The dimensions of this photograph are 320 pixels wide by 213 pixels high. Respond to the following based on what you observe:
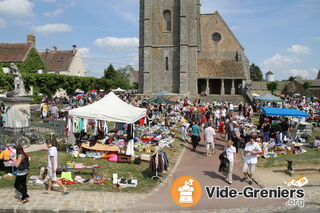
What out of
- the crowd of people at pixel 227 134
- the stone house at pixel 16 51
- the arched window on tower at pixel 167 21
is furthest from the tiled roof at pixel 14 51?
the arched window on tower at pixel 167 21

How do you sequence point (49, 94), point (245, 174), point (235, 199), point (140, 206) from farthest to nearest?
point (49, 94)
point (245, 174)
point (235, 199)
point (140, 206)

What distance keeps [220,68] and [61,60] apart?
31763 millimetres

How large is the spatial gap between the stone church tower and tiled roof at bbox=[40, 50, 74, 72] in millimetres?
21383

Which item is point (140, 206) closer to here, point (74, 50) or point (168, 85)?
point (168, 85)

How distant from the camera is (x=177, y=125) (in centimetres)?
1891

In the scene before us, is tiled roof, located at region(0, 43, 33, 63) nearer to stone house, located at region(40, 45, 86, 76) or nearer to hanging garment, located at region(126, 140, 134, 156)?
stone house, located at region(40, 45, 86, 76)

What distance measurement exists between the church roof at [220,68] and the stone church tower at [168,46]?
3.76 metres

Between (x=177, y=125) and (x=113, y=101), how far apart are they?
7.95 m

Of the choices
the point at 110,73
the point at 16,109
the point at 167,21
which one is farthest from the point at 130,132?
the point at 110,73

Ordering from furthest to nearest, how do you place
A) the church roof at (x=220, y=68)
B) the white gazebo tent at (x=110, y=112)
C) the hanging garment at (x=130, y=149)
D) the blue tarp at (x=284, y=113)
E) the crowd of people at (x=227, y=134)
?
1. the church roof at (x=220, y=68)
2. the blue tarp at (x=284, y=113)
3. the white gazebo tent at (x=110, y=112)
4. the hanging garment at (x=130, y=149)
5. the crowd of people at (x=227, y=134)

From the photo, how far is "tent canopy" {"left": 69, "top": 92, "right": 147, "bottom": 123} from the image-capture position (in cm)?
1087

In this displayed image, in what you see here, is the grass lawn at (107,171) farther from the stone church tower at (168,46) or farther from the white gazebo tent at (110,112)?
the stone church tower at (168,46)

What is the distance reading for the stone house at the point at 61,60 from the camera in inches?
1944

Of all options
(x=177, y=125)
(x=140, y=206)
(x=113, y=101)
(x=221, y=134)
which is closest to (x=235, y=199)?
(x=140, y=206)
